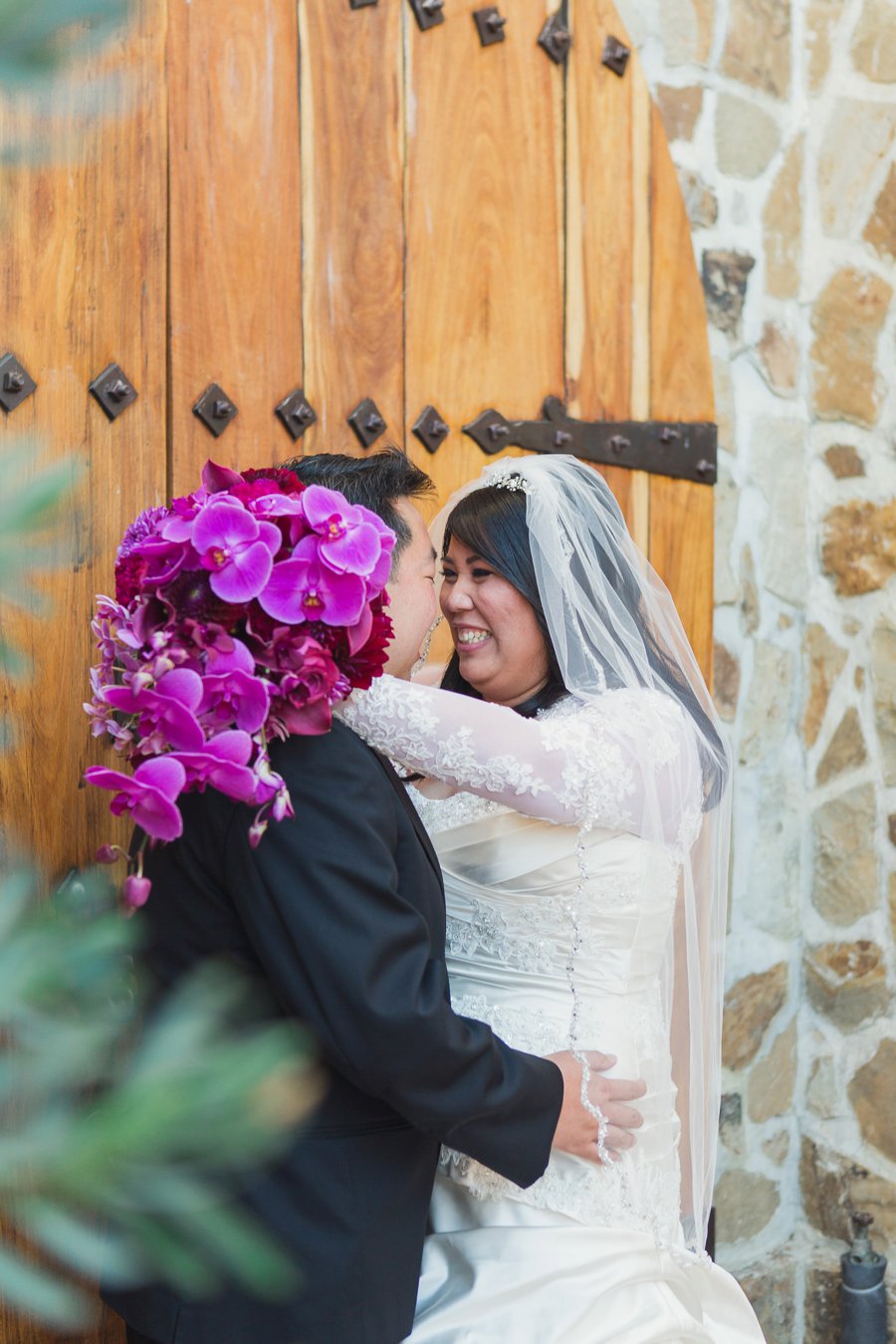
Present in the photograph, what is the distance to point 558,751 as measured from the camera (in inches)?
62.8

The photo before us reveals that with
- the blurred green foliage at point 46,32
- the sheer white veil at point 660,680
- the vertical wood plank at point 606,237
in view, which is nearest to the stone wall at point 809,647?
the vertical wood plank at point 606,237

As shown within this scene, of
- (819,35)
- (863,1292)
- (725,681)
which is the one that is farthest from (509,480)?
(863,1292)

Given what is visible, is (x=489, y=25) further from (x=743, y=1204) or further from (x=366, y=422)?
(x=743, y=1204)

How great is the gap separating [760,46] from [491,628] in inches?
59.4

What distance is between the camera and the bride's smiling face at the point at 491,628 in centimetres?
183

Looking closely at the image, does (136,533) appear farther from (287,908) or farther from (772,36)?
(772,36)

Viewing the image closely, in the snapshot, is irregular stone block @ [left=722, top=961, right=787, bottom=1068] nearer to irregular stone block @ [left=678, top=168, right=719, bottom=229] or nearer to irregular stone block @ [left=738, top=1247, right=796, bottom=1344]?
irregular stone block @ [left=738, top=1247, right=796, bottom=1344]

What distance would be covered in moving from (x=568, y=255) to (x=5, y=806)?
1259mm

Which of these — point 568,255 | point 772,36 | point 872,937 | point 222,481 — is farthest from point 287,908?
point 772,36

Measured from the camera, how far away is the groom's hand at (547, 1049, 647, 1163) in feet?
5.07

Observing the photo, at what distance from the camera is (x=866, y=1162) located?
2.74 meters

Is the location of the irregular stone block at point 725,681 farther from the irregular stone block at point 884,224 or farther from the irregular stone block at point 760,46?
the irregular stone block at point 760,46

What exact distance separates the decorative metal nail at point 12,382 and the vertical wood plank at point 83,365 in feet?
0.04

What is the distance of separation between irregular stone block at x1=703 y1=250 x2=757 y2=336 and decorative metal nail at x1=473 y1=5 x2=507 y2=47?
69cm
